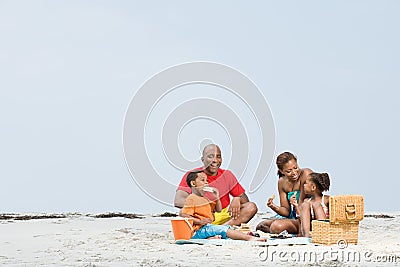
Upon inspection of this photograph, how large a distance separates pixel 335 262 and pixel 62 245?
9.43 feet

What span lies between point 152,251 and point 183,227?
0.71m

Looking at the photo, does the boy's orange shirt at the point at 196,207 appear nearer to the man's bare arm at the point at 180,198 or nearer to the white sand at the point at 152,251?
the man's bare arm at the point at 180,198

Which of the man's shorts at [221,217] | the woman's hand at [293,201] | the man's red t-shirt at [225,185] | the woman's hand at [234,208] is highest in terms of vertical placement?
the man's red t-shirt at [225,185]

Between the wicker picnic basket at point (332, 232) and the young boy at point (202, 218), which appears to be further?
the young boy at point (202, 218)

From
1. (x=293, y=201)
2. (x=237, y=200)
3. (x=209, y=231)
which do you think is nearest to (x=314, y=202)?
(x=293, y=201)

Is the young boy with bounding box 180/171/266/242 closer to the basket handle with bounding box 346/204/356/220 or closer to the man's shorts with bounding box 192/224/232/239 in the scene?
the man's shorts with bounding box 192/224/232/239

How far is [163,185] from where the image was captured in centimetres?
727

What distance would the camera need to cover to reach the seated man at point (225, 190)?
707 centimetres

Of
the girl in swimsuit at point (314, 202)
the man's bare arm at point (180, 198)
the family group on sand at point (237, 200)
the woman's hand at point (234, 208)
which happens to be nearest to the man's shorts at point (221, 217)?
the family group on sand at point (237, 200)

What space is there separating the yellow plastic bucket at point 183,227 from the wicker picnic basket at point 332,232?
1.26 meters

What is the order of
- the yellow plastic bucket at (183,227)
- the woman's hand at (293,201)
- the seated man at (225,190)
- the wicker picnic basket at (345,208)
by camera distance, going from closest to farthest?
1. the wicker picnic basket at (345,208)
2. the yellow plastic bucket at (183,227)
3. the woman's hand at (293,201)
4. the seated man at (225,190)

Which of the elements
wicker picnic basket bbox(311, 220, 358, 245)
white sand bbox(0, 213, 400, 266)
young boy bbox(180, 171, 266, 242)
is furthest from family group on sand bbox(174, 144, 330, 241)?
white sand bbox(0, 213, 400, 266)

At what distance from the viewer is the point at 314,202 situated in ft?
21.6

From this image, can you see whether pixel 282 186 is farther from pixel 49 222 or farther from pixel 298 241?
pixel 49 222
